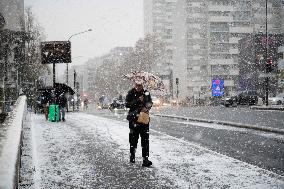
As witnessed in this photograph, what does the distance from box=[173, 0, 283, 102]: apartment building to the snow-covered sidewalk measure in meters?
79.3

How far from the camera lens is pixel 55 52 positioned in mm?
31547

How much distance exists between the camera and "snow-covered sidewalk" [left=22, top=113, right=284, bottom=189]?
6281 millimetres

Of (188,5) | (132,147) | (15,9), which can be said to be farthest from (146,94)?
(188,5)

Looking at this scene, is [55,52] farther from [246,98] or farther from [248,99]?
[248,99]

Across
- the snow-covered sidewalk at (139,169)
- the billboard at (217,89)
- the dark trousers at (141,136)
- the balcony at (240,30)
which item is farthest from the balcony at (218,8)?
the dark trousers at (141,136)

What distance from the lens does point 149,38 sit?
8425cm

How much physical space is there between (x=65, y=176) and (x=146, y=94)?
241 centimetres

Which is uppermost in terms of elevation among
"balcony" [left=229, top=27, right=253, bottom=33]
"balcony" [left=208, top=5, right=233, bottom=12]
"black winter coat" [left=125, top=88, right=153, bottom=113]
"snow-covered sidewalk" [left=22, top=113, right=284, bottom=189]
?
"balcony" [left=208, top=5, right=233, bottom=12]

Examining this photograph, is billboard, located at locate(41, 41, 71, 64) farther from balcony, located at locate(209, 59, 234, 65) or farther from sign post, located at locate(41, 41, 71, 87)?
balcony, located at locate(209, 59, 234, 65)

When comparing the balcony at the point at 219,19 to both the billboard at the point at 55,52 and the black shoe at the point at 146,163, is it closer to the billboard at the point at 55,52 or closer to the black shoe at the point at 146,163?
the billboard at the point at 55,52

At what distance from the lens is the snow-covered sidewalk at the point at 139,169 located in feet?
20.6

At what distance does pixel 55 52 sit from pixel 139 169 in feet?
83.2

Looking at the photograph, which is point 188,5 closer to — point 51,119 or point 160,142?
point 51,119

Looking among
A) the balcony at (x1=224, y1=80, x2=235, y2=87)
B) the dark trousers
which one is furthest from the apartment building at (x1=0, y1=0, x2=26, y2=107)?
the balcony at (x1=224, y1=80, x2=235, y2=87)
